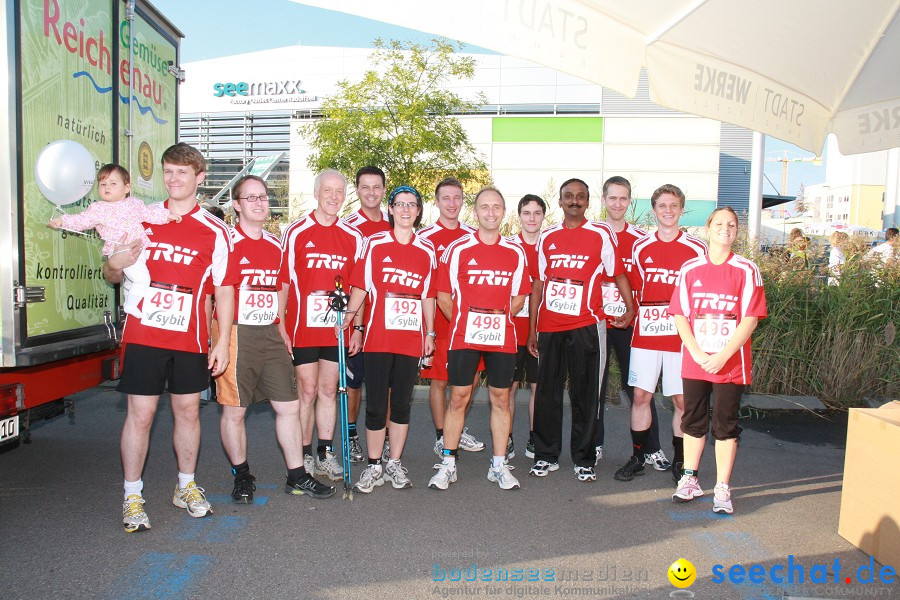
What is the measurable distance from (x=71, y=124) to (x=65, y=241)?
2.45ft

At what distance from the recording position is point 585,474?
17.3 feet

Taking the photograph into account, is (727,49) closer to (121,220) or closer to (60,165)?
(121,220)

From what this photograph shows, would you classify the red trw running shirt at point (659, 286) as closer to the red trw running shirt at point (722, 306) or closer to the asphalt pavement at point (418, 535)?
the red trw running shirt at point (722, 306)

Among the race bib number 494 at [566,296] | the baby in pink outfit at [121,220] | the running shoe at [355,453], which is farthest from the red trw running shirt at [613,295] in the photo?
the baby in pink outfit at [121,220]

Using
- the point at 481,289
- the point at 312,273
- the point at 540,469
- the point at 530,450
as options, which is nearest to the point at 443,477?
the point at 540,469

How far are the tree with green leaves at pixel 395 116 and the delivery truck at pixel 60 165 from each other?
47.5 ft

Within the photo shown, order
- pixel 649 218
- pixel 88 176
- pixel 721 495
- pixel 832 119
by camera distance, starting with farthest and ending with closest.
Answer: pixel 649 218 < pixel 832 119 < pixel 721 495 < pixel 88 176

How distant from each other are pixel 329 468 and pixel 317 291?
136cm

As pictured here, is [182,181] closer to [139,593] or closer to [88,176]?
[88,176]

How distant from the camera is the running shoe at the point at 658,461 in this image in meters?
5.58

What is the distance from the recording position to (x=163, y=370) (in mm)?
4223

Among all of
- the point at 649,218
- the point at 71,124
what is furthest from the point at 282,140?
the point at 71,124

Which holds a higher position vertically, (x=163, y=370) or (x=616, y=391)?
(x=163, y=370)

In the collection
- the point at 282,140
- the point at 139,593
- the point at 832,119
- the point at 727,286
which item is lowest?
the point at 139,593
